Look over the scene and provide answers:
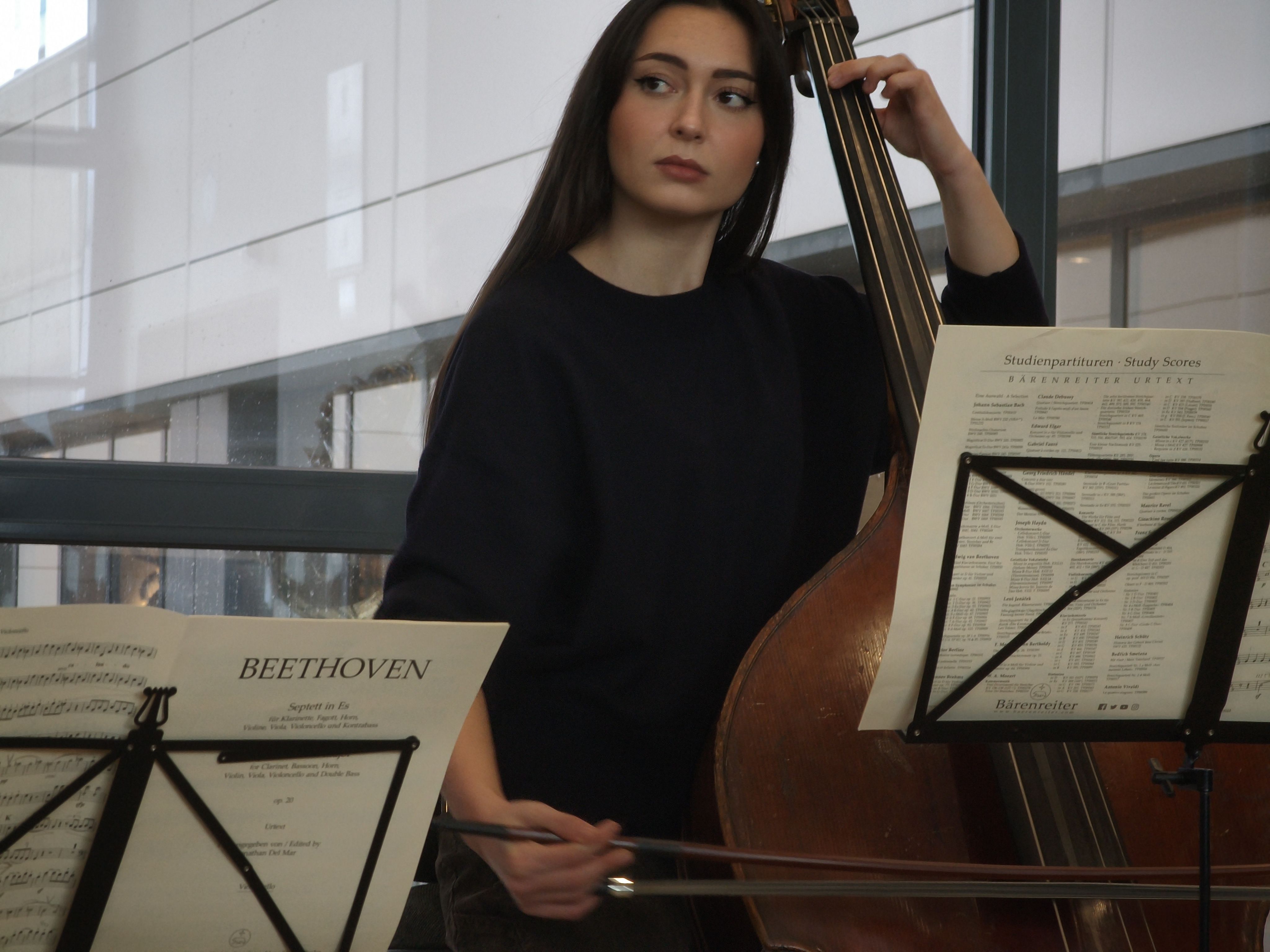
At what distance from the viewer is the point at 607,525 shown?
1.17 meters

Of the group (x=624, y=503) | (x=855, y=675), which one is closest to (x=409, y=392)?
(x=624, y=503)

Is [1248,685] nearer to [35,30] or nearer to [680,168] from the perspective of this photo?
[680,168]

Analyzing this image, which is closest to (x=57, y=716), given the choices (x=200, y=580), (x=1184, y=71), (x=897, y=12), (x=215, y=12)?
(x=200, y=580)

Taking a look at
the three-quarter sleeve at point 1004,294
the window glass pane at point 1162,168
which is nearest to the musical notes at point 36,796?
the three-quarter sleeve at point 1004,294

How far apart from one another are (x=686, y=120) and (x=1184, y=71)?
1274mm

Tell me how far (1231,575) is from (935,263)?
4.18 feet

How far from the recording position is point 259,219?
186 cm

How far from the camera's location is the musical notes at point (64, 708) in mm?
676

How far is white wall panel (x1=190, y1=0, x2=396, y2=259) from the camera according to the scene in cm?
184

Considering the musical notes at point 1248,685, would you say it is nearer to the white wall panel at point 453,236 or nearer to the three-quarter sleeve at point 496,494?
the three-quarter sleeve at point 496,494

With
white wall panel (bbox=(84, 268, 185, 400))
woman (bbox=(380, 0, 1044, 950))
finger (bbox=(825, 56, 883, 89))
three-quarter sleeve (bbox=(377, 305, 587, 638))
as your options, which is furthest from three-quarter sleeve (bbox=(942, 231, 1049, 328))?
white wall panel (bbox=(84, 268, 185, 400))

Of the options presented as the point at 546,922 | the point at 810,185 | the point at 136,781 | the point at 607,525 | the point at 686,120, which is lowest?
the point at 546,922

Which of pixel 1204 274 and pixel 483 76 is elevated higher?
pixel 483 76

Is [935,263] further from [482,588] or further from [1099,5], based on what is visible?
[482,588]
